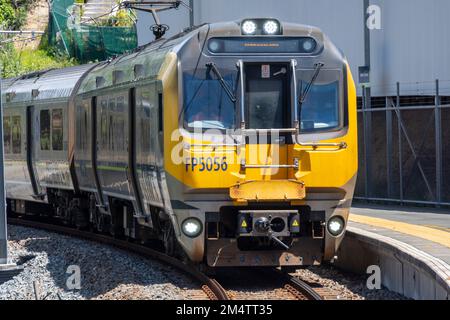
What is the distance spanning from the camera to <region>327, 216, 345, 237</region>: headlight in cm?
1429

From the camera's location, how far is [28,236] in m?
22.1

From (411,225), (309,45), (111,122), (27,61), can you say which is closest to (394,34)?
(411,225)

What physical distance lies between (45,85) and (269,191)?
10.4m

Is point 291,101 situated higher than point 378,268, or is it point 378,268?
point 291,101

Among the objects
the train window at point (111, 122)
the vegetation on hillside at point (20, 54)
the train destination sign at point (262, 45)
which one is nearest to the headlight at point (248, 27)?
the train destination sign at point (262, 45)

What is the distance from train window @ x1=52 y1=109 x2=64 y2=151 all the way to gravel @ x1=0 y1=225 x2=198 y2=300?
6.85 feet

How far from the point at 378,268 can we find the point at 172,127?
3.16 m

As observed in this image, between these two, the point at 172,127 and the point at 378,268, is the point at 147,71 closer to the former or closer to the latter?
the point at 172,127

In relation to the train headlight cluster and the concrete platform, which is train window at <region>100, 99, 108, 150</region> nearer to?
the train headlight cluster

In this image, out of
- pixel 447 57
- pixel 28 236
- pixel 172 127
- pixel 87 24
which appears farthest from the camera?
pixel 87 24

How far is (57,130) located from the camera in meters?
21.5

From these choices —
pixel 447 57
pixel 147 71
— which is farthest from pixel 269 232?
pixel 447 57
